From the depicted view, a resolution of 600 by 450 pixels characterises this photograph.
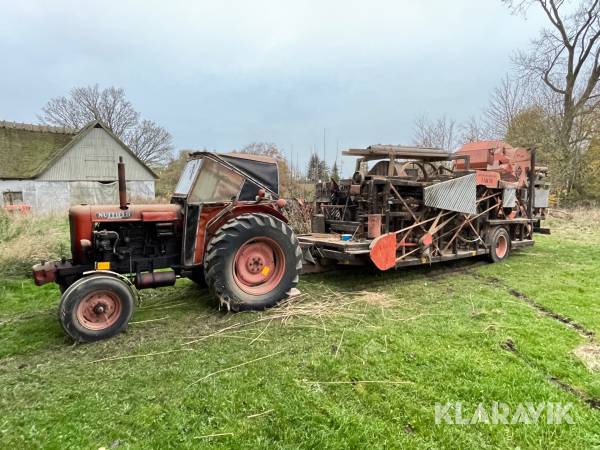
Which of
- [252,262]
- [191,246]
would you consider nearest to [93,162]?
[191,246]

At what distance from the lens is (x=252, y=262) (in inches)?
180

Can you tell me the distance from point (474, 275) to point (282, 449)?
5.42 metres

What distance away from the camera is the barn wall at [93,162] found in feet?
73.6

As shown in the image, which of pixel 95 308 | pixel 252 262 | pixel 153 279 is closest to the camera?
pixel 95 308

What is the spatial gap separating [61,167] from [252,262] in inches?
897

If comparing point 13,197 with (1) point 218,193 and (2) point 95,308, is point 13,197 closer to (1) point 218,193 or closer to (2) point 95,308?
(1) point 218,193

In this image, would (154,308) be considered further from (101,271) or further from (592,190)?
(592,190)

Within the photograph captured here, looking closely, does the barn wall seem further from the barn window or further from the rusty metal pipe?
the rusty metal pipe

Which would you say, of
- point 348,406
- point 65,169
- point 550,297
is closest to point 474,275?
point 550,297

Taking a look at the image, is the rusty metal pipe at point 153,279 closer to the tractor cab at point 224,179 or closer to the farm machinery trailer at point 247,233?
the farm machinery trailer at point 247,233

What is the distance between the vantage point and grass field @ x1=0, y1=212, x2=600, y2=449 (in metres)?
2.31

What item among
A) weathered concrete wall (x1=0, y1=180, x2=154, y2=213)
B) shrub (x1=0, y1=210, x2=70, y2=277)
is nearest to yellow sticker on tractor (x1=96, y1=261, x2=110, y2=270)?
shrub (x1=0, y1=210, x2=70, y2=277)

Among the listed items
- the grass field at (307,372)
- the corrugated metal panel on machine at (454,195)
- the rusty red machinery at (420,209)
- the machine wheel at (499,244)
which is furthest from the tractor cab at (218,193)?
the machine wheel at (499,244)

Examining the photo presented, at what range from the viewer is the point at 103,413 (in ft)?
8.16
